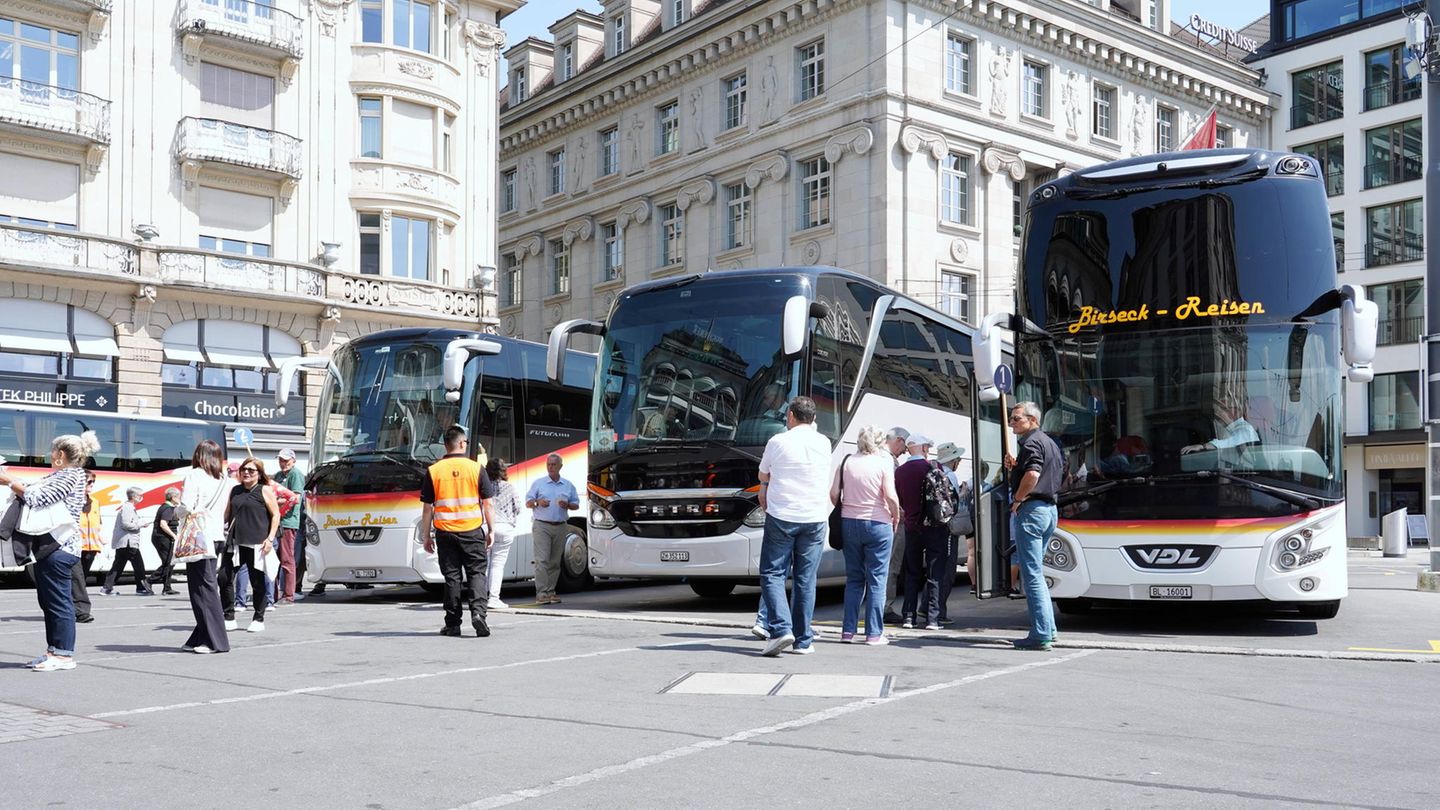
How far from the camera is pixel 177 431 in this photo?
1027 inches

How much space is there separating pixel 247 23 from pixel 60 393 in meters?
10.3

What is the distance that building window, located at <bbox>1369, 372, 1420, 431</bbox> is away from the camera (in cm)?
4794

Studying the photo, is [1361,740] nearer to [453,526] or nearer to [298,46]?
[453,526]

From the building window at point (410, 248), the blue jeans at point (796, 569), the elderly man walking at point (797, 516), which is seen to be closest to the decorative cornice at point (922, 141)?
the building window at point (410, 248)

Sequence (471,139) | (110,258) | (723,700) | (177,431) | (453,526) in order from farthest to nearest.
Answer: (471,139) → (110,258) → (177,431) → (453,526) → (723,700)

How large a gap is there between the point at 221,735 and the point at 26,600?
13.3 metres

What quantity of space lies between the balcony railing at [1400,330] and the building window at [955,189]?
18.5m

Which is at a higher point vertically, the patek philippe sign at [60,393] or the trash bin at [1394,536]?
the patek philippe sign at [60,393]

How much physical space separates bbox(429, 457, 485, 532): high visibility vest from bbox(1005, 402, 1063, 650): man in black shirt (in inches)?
178

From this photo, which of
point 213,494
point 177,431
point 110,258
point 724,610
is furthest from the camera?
point 110,258

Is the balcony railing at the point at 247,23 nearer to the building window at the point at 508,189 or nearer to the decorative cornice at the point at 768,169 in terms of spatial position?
the decorative cornice at the point at 768,169

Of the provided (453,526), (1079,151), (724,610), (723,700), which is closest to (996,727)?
(723,700)

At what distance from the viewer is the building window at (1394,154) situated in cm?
4953

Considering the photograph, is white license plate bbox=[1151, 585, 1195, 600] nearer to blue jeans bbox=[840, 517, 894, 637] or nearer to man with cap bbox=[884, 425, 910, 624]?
blue jeans bbox=[840, 517, 894, 637]
